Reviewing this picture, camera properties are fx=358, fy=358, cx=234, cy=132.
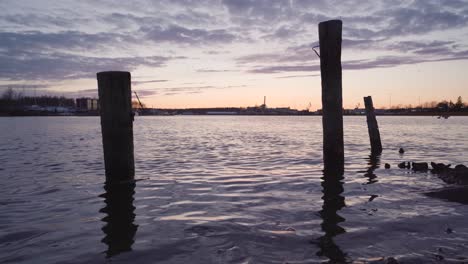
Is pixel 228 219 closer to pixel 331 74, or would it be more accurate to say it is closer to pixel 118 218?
pixel 118 218

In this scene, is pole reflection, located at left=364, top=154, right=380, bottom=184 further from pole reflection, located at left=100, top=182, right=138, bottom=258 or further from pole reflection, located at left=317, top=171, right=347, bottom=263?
pole reflection, located at left=100, top=182, right=138, bottom=258

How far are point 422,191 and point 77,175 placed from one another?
10.8 meters

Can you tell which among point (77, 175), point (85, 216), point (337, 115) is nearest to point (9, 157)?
point (77, 175)

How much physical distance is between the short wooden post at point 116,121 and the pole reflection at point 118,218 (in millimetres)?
360

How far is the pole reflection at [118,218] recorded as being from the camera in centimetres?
563

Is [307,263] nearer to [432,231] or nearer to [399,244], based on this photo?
[399,244]

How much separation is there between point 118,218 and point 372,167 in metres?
10.5

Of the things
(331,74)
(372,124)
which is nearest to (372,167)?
(372,124)

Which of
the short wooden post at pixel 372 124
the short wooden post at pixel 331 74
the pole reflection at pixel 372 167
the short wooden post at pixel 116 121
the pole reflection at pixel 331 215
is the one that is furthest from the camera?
the short wooden post at pixel 372 124

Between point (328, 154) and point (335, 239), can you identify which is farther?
point (328, 154)

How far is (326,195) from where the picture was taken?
8961mm

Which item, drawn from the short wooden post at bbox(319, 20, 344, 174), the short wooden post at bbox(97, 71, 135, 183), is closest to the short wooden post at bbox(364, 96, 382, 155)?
the short wooden post at bbox(319, 20, 344, 174)

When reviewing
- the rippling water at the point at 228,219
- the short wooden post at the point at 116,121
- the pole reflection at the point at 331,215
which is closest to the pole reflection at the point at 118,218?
the rippling water at the point at 228,219

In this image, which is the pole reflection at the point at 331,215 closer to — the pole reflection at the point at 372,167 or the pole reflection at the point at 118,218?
the pole reflection at the point at 372,167
